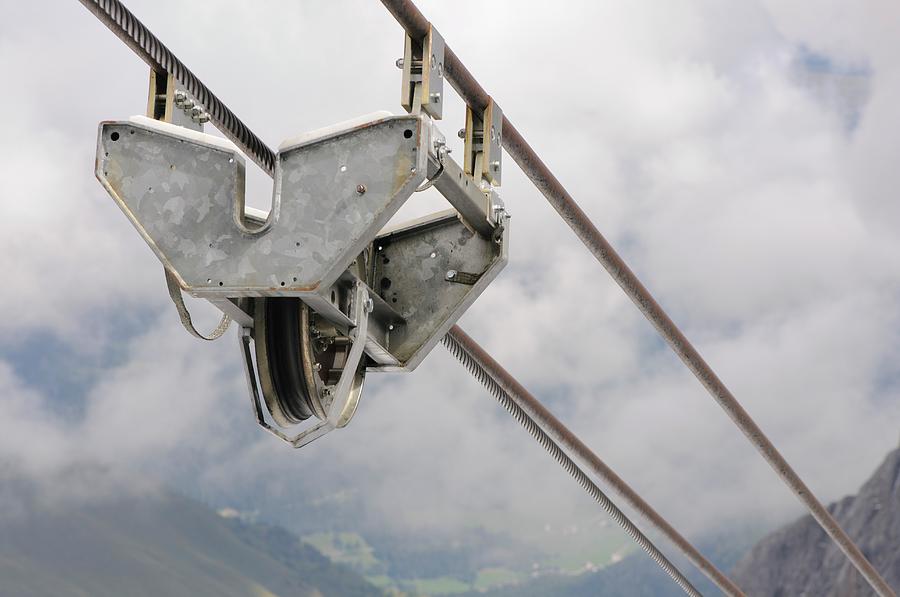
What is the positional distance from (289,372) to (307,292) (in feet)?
2.86

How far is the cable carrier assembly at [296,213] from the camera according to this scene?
5.23m

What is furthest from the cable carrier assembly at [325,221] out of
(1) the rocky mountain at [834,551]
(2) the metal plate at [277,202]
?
(1) the rocky mountain at [834,551]

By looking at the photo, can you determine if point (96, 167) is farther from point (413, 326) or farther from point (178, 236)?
point (413, 326)

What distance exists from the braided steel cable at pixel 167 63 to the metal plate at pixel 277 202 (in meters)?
0.32

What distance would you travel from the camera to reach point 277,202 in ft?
17.3

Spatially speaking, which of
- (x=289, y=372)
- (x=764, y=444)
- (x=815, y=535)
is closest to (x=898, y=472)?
(x=815, y=535)

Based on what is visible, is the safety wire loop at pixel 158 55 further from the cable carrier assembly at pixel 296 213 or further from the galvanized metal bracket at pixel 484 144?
the galvanized metal bracket at pixel 484 144

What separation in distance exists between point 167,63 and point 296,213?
1136 millimetres

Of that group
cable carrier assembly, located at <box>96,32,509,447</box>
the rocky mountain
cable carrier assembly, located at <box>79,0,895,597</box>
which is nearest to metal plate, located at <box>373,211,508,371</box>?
cable carrier assembly, located at <box>79,0,895,597</box>

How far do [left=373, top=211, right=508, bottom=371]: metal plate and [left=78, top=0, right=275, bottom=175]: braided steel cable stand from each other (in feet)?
2.72

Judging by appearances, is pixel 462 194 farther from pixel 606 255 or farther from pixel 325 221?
pixel 606 255

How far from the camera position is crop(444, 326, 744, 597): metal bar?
759 cm

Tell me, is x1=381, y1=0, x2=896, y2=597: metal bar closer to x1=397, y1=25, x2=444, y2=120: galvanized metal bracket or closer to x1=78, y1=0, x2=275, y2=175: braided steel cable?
x1=397, y1=25, x2=444, y2=120: galvanized metal bracket

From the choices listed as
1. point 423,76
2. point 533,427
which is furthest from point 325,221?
point 533,427
